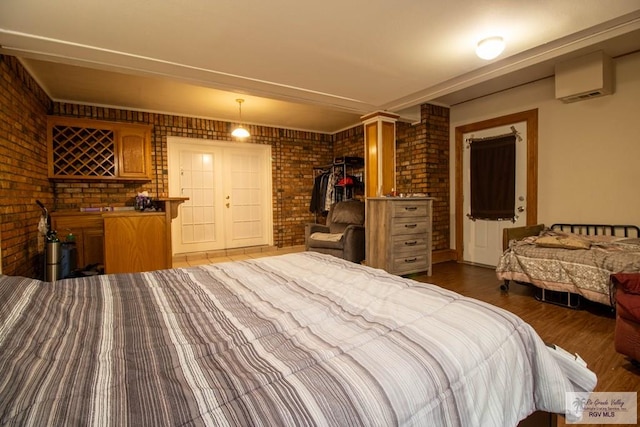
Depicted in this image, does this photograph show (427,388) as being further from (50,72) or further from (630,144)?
(50,72)

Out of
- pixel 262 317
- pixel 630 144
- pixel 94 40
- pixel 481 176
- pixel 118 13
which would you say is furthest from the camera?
pixel 481 176

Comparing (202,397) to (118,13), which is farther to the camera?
(118,13)

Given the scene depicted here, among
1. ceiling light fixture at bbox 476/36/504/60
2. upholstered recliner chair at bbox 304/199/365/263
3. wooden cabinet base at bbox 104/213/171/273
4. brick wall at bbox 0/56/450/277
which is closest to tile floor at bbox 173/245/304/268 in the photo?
brick wall at bbox 0/56/450/277

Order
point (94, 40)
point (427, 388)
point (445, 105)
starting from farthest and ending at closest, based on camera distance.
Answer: point (445, 105)
point (94, 40)
point (427, 388)

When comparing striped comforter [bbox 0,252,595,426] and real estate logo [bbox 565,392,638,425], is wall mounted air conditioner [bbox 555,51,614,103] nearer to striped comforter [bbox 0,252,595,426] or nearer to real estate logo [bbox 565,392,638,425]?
real estate logo [bbox 565,392,638,425]

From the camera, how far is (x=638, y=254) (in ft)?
7.43

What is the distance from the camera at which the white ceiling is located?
1.89 metres

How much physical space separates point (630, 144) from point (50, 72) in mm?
5915

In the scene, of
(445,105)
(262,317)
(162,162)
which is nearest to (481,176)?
(445,105)

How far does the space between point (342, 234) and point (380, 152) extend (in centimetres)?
125

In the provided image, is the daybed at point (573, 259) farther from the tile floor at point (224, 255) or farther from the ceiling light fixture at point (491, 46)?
the tile floor at point (224, 255)

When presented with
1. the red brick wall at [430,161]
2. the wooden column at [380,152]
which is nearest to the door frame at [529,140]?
the red brick wall at [430,161]

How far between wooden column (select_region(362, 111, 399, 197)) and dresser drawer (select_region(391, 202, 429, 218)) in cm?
60

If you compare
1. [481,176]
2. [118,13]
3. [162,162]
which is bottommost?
[481,176]
